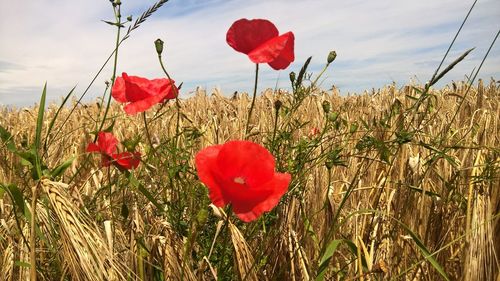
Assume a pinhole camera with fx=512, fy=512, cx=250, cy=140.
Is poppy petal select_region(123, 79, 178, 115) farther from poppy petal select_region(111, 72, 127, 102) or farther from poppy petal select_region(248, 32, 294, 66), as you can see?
poppy petal select_region(248, 32, 294, 66)

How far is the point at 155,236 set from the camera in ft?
3.08

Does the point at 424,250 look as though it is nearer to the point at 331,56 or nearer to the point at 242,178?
the point at 242,178

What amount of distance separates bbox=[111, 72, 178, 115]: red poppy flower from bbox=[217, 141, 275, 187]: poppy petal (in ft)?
1.25

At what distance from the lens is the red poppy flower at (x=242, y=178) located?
0.84 m

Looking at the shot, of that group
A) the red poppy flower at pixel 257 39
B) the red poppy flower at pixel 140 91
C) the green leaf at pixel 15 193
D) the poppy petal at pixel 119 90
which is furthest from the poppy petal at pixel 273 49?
the green leaf at pixel 15 193

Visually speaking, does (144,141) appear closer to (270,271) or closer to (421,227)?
(270,271)

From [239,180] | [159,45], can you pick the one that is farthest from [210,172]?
[159,45]

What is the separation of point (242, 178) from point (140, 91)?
20.6 inches

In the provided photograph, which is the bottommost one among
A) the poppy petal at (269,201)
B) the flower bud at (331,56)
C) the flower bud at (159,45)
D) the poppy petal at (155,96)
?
the poppy petal at (269,201)

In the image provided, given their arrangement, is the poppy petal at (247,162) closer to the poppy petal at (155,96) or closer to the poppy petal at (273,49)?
the poppy petal at (273,49)

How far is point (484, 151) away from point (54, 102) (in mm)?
7034

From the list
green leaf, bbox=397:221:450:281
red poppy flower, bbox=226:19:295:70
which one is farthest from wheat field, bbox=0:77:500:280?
red poppy flower, bbox=226:19:295:70

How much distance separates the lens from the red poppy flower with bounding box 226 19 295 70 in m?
1.11

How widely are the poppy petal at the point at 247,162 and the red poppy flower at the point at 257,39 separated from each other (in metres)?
0.28
